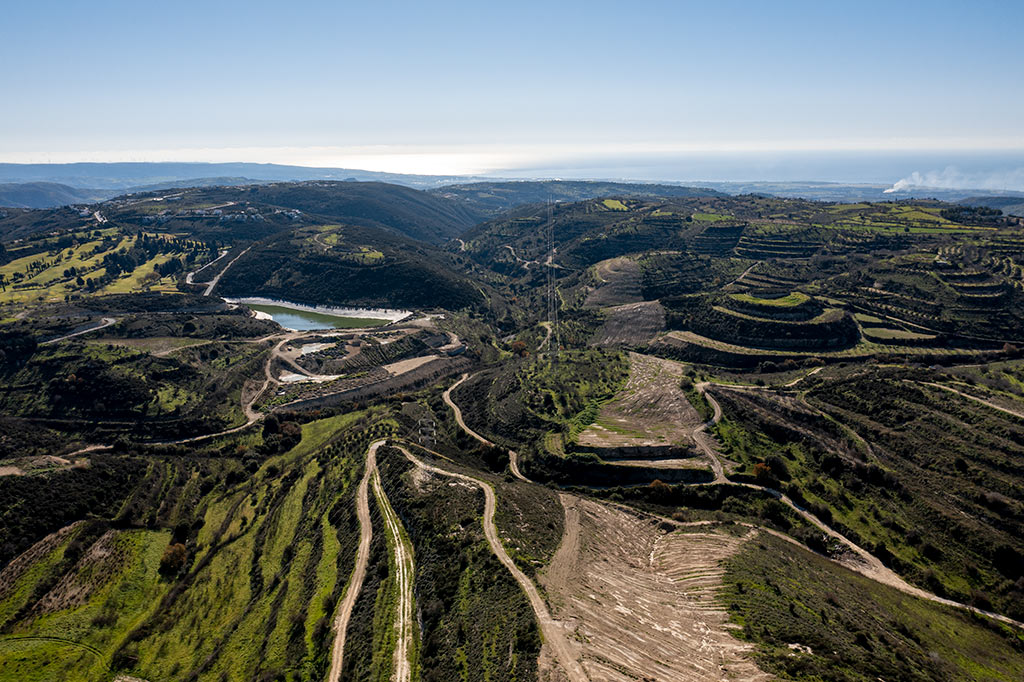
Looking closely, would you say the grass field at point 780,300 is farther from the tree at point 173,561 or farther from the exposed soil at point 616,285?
the tree at point 173,561

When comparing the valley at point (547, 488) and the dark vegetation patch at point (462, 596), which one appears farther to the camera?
the valley at point (547, 488)

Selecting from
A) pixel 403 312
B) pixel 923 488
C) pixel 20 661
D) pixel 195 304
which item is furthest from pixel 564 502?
pixel 195 304

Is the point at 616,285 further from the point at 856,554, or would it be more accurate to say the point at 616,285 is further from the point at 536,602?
the point at 536,602

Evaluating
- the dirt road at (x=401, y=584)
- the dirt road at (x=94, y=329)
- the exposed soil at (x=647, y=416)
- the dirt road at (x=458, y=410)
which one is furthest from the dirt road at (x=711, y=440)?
the dirt road at (x=94, y=329)

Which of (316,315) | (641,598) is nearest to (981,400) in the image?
(641,598)

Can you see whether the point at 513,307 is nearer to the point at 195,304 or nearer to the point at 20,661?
the point at 195,304

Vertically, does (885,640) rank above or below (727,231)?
below
